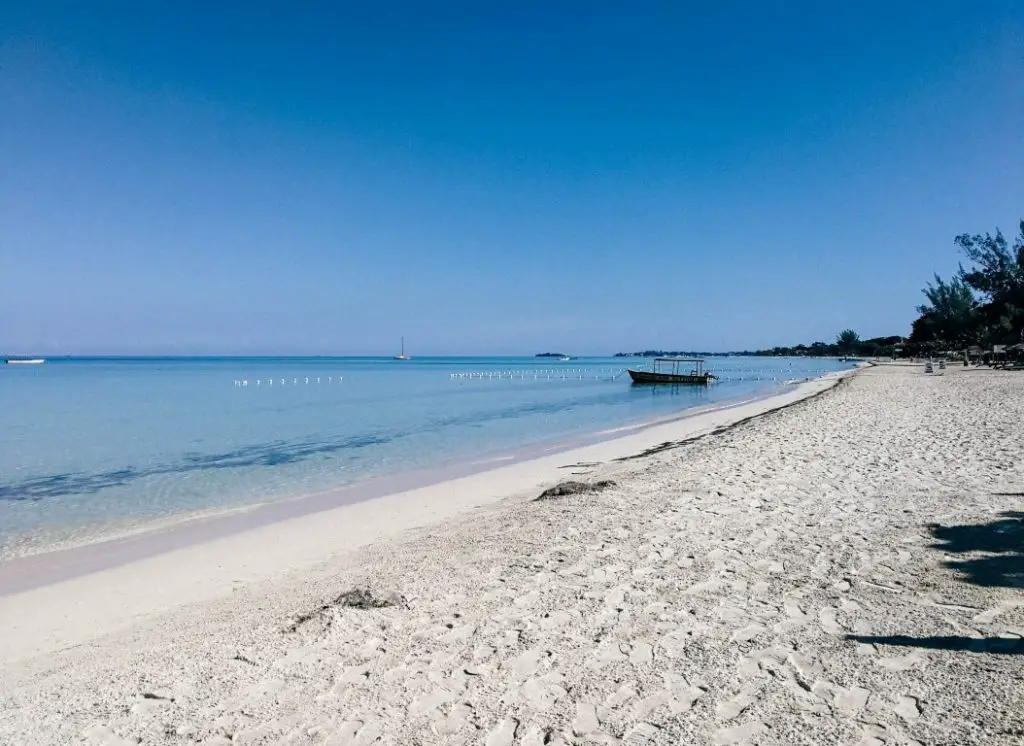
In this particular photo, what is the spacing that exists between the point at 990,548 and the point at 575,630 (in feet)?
13.5

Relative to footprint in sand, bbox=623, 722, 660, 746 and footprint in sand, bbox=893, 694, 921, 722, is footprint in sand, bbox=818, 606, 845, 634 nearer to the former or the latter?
footprint in sand, bbox=893, 694, 921, 722

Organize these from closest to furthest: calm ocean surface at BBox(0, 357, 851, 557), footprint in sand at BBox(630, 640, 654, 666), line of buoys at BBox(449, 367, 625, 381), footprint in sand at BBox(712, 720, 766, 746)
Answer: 1. footprint in sand at BBox(712, 720, 766, 746)
2. footprint in sand at BBox(630, 640, 654, 666)
3. calm ocean surface at BBox(0, 357, 851, 557)
4. line of buoys at BBox(449, 367, 625, 381)

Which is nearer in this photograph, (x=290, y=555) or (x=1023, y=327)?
(x=290, y=555)

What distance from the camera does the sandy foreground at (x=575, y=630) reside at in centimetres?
321

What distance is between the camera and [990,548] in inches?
220

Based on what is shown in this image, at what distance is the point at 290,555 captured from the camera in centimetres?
758

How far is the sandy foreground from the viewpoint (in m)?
3.21

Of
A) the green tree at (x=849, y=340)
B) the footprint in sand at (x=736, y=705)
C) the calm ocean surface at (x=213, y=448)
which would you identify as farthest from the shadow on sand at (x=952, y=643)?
the green tree at (x=849, y=340)

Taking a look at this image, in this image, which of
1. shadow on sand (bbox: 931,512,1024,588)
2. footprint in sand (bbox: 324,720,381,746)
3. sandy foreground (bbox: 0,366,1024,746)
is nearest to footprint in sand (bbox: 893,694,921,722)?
sandy foreground (bbox: 0,366,1024,746)

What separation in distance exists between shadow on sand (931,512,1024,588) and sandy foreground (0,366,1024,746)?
0.03 m

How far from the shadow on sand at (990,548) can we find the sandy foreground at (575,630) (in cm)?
3

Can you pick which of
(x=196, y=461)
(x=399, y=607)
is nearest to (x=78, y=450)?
(x=196, y=461)

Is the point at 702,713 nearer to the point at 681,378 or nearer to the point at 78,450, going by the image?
the point at 78,450

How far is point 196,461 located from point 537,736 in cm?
1577
